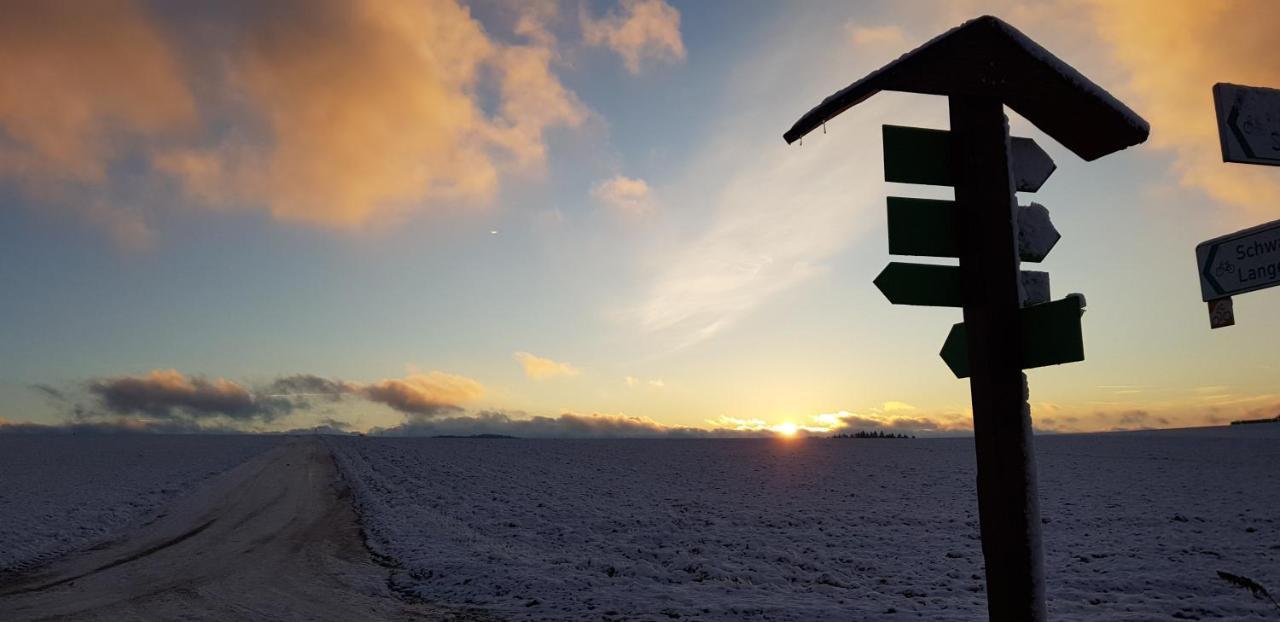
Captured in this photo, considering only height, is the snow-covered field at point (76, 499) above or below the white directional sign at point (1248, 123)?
below

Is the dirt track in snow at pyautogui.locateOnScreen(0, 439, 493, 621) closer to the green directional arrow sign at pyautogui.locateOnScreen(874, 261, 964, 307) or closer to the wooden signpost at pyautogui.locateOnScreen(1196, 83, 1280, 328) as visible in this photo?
the green directional arrow sign at pyautogui.locateOnScreen(874, 261, 964, 307)

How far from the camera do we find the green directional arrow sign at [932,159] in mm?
3852

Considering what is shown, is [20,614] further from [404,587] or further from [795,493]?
[795,493]

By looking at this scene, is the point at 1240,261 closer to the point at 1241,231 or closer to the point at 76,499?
the point at 1241,231

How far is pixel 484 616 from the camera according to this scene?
8.95 meters

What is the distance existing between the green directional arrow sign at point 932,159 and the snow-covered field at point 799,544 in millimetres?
6582

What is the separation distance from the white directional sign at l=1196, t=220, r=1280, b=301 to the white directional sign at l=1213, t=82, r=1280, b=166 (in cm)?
45

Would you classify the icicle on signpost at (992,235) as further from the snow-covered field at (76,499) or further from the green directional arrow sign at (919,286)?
the snow-covered field at (76,499)

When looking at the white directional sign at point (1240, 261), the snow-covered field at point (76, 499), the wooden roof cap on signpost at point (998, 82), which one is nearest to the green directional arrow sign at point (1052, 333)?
the wooden roof cap on signpost at point (998, 82)

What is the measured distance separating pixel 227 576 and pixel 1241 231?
13.4 metres

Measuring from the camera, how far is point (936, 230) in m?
3.81

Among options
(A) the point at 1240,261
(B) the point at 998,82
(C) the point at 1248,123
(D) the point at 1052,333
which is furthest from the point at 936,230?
(C) the point at 1248,123

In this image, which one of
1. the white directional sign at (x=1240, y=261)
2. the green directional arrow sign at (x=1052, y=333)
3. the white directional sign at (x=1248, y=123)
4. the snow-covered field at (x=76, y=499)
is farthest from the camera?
the snow-covered field at (x=76, y=499)

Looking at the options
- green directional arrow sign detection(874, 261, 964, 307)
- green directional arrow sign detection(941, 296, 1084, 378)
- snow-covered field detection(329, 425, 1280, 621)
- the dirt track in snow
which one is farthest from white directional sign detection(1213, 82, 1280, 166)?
the dirt track in snow
